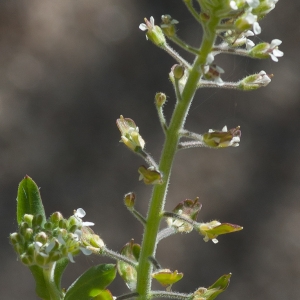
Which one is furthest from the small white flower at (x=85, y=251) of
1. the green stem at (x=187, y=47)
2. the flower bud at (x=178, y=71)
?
the green stem at (x=187, y=47)

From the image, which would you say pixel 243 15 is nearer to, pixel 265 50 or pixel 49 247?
pixel 265 50

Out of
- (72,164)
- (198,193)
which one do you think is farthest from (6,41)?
(198,193)

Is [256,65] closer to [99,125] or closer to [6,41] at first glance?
[99,125]

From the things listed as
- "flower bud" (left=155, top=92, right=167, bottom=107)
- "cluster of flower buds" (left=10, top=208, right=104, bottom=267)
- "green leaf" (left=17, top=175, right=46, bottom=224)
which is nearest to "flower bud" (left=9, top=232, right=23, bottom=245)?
"cluster of flower buds" (left=10, top=208, right=104, bottom=267)

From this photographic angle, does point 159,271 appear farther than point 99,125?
No

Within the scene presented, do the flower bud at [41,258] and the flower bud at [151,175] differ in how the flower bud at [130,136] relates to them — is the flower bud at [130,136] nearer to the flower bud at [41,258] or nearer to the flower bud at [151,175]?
the flower bud at [151,175]

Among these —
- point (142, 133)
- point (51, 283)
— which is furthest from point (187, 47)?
point (142, 133)
